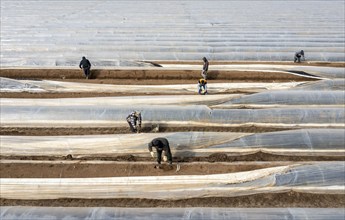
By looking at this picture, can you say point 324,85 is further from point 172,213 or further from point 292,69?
point 172,213

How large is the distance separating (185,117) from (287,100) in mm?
3264

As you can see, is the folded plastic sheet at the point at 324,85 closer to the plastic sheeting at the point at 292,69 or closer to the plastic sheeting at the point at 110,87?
the plastic sheeting at the point at 110,87

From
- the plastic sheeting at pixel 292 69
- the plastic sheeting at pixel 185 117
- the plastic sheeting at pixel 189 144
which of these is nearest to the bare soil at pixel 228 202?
the plastic sheeting at pixel 189 144

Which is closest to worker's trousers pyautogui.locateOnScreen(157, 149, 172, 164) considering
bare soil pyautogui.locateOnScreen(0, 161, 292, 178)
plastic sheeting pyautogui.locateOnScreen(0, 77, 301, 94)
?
bare soil pyautogui.locateOnScreen(0, 161, 292, 178)

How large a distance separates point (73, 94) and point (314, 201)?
7731mm

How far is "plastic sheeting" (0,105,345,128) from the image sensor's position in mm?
7902

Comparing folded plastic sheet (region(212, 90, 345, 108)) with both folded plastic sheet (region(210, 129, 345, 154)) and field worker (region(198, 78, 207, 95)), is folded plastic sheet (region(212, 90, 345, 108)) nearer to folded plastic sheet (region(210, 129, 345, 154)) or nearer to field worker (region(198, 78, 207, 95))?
field worker (region(198, 78, 207, 95))

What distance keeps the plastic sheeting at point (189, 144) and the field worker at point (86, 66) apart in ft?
14.3

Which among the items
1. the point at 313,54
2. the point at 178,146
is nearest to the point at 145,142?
the point at 178,146

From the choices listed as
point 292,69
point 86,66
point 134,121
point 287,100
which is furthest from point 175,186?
point 292,69

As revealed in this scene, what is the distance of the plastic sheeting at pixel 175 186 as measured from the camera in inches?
230

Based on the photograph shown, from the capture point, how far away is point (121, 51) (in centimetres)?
1398

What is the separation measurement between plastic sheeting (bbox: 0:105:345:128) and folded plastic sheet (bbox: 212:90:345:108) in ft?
2.27

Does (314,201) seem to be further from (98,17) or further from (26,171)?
(98,17)
